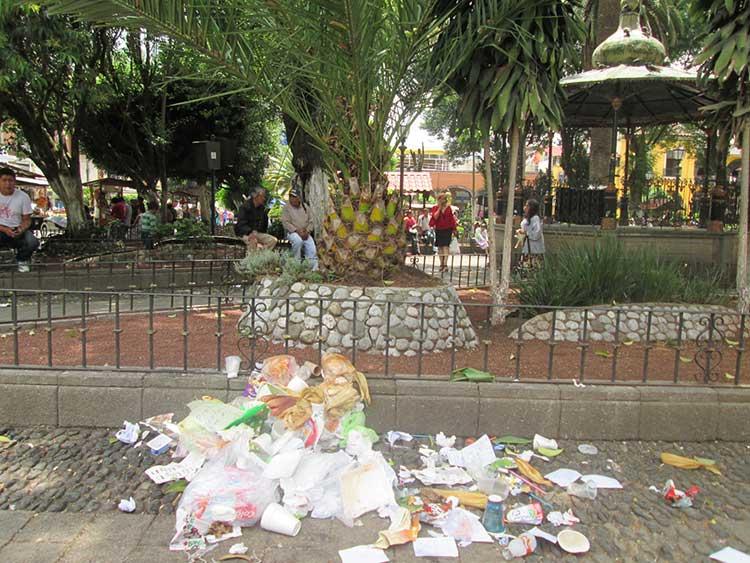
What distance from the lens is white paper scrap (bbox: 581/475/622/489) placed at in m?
3.57

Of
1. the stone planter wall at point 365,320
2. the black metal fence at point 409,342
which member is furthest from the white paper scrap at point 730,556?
the stone planter wall at point 365,320

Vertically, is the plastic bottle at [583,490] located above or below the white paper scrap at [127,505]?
above

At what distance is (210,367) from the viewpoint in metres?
4.63

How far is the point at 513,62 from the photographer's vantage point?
5902mm

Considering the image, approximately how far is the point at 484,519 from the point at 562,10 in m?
5.04

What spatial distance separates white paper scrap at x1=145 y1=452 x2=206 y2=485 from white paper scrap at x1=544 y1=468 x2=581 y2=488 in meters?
2.13

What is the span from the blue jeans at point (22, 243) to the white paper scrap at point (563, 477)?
27.1 ft

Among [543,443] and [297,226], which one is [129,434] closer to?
[543,443]

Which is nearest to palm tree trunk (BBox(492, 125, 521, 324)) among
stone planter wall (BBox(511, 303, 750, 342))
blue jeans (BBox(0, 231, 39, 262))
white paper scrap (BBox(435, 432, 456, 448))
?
stone planter wall (BBox(511, 303, 750, 342))

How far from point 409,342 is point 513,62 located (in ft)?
9.78

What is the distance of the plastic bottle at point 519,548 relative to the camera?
2899mm

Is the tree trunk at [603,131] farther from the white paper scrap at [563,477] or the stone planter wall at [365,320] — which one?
the white paper scrap at [563,477]

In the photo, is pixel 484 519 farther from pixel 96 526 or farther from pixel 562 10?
pixel 562 10

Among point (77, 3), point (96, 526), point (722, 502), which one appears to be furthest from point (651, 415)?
point (77, 3)
